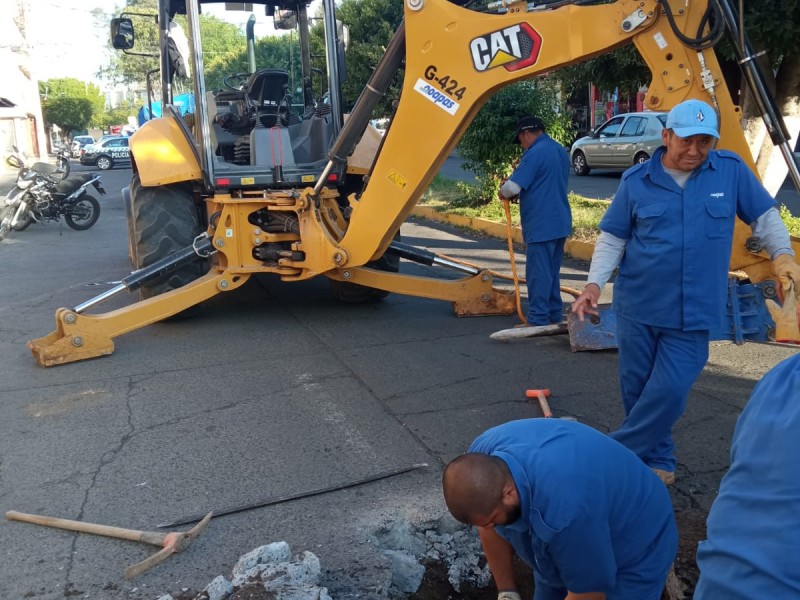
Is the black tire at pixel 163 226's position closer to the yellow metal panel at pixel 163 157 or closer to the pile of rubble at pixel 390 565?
the yellow metal panel at pixel 163 157

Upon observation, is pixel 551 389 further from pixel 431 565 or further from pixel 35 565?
pixel 35 565

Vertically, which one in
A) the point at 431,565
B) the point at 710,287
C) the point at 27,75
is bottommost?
the point at 431,565

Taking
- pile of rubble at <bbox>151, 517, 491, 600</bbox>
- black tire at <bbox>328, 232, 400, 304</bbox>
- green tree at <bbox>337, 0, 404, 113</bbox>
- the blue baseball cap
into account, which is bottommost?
pile of rubble at <bbox>151, 517, 491, 600</bbox>

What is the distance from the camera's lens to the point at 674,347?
362 centimetres

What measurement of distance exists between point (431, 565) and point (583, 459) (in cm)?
120

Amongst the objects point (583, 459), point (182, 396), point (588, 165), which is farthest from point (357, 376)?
point (588, 165)

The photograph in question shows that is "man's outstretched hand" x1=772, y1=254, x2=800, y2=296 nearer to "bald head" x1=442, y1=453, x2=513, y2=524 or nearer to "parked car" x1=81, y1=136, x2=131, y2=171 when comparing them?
"bald head" x1=442, y1=453, x2=513, y2=524

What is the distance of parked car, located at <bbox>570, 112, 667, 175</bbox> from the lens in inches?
737

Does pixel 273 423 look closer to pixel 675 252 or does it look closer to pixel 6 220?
pixel 675 252

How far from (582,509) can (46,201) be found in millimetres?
13691

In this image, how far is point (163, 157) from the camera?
689cm

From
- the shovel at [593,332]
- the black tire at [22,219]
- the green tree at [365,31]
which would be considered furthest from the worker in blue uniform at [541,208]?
the green tree at [365,31]

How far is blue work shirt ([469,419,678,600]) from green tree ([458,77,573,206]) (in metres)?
9.51

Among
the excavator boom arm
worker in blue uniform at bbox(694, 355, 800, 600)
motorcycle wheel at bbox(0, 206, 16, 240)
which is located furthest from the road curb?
worker in blue uniform at bbox(694, 355, 800, 600)
